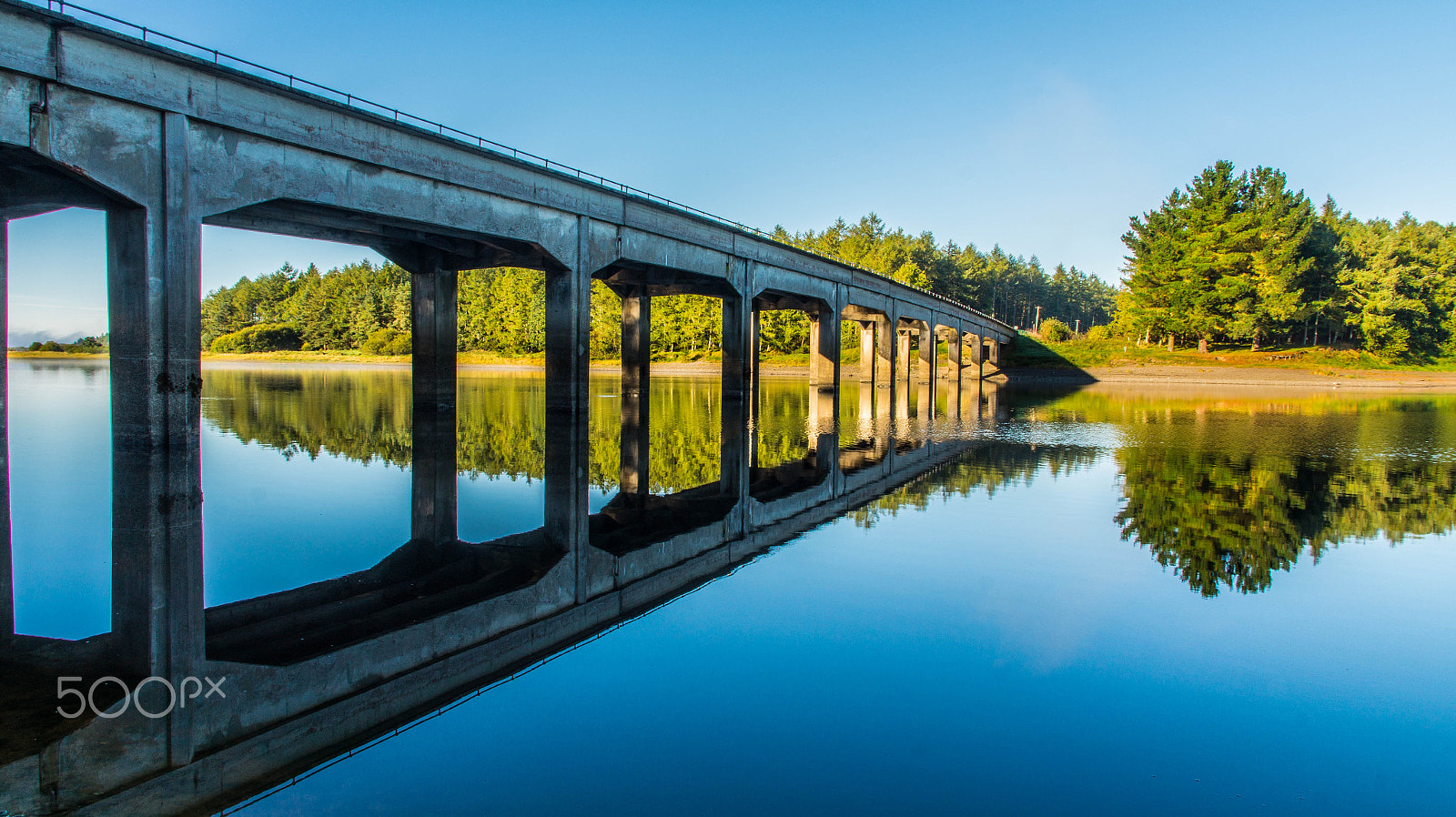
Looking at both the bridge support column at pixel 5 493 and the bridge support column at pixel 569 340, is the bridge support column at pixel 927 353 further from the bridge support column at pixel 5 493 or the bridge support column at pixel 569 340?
the bridge support column at pixel 5 493

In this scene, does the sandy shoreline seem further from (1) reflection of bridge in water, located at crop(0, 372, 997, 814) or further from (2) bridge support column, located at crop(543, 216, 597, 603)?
(1) reflection of bridge in water, located at crop(0, 372, 997, 814)

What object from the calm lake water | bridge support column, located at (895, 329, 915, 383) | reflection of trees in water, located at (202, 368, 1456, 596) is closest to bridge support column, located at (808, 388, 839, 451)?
reflection of trees in water, located at (202, 368, 1456, 596)

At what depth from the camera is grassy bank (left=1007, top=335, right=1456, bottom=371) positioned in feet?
228

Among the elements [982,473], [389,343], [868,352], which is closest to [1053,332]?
[868,352]

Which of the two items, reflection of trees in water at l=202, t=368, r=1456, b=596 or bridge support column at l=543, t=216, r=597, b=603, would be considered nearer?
reflection of trees in water at l=202, t=368, r=1456, b=596

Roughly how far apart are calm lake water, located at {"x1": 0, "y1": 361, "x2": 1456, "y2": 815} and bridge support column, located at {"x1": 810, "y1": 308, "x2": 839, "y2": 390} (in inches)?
1353

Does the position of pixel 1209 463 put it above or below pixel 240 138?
below

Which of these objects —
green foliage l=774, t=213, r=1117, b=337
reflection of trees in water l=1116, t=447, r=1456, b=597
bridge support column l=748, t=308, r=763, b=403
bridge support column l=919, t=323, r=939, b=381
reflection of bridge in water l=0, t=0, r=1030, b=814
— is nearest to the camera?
reflection of bridge in water l=0, t=0, r=1030, b=814

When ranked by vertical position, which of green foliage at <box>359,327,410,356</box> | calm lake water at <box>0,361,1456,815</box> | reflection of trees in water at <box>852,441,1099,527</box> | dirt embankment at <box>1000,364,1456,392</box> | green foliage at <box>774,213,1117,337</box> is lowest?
calm lake water at <box>0,361,1456,815</box>

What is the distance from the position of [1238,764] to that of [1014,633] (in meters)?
2.26

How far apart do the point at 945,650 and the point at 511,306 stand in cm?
10630

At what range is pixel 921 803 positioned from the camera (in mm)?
3943

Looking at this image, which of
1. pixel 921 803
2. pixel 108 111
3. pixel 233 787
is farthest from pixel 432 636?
pixel 108 111

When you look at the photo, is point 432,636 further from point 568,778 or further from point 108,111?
point 108,111
